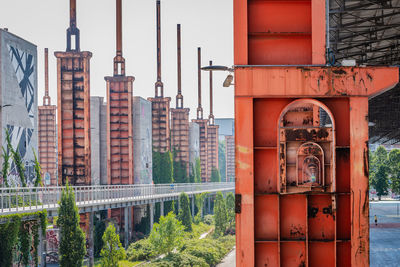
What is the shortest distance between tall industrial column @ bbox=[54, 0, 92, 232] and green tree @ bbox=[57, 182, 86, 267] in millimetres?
8267

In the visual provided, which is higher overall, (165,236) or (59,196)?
(59,196)

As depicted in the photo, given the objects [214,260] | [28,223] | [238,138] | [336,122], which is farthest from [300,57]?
[214,260]

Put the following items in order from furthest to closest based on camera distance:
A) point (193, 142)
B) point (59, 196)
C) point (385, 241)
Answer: point (193, 142)
point (385, 241)
point (59, 196)

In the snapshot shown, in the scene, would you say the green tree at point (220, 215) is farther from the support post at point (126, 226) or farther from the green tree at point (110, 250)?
the green tree at point (110, 250)

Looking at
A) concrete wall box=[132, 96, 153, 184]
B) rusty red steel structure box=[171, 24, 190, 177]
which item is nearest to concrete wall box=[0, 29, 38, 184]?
concrete wall box=[132, 96, 153, 184]

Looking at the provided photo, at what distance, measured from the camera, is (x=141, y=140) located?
41312 millimetres

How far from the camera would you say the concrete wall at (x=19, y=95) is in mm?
25297

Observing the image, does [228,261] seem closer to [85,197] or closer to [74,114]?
[85,197]

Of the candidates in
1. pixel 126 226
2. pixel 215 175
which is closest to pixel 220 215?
pixel 126 226

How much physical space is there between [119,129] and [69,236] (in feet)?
58.7

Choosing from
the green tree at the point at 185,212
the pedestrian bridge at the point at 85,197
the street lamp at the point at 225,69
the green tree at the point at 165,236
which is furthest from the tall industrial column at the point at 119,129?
the street lamp at the point at 225,69

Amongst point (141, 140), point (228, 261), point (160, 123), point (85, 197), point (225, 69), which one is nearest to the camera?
point (225, 69)

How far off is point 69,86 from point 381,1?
17.6 m

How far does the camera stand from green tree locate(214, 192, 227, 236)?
4000 centimetres
